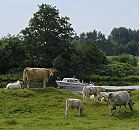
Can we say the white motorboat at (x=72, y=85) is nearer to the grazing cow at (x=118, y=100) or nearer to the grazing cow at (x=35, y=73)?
the grazing cow at (x=35, y=73)

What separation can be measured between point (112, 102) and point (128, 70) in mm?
57503

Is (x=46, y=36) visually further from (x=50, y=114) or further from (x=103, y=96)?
(x=50, y=114)

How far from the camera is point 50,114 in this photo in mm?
28125

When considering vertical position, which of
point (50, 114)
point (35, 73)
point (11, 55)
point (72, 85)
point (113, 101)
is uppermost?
point (11, 55)

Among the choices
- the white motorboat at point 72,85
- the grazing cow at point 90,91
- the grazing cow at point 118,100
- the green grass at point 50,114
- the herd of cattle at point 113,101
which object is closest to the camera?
the green grass at point 50,114

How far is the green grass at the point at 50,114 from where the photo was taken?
23047 millimetres

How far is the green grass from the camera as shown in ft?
75.6

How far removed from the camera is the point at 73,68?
229 feet

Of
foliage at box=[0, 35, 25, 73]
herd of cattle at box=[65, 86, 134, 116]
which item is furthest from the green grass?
foliage at box=[0, 35, 25, 73]

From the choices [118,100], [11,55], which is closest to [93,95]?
[118,100]

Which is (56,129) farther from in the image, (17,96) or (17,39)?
(17,39)

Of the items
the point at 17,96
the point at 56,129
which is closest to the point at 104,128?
the point at 56,129

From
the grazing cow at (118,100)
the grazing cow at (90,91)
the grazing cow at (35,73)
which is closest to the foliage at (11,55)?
the grazing cow at (35,73)

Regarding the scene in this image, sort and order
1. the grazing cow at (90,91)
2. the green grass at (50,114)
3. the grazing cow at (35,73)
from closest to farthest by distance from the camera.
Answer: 1. the green grass at (50,114)
2. the grazing cow at (90,91)
3. the grazing cow at (35,73)
